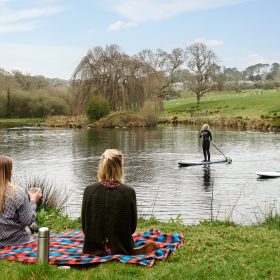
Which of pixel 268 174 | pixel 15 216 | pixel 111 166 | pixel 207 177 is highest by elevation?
pixel 111 166

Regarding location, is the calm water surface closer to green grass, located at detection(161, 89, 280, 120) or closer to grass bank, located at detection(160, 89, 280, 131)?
grass bank, located at detection(160, 89, 280, 131)

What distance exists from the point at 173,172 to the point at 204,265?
14.8 metres

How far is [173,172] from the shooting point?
19766mm

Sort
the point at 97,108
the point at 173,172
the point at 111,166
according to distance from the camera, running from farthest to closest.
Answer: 1. the point at 97,108
2. the point at 173,172
3. the point at 111,166

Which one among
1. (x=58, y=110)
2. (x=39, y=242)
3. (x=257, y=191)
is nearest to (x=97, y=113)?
(x=58, y=110)

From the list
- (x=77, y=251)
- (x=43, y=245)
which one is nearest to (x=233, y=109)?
(x=77, y=251)

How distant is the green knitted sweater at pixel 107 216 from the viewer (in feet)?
17.3

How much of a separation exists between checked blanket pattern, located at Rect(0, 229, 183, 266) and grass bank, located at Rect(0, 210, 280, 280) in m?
0.09

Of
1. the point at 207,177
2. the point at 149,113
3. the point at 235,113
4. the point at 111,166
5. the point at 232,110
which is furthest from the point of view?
the point at 232,110

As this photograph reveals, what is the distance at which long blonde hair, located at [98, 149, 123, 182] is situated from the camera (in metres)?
5.09

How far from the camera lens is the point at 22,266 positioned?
4898 millimetres

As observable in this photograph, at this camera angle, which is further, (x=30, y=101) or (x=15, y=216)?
(x=30, y=101)

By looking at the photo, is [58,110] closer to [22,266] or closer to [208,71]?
[208,71]

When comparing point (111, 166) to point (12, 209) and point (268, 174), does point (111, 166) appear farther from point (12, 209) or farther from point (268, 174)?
point (268, 174)
